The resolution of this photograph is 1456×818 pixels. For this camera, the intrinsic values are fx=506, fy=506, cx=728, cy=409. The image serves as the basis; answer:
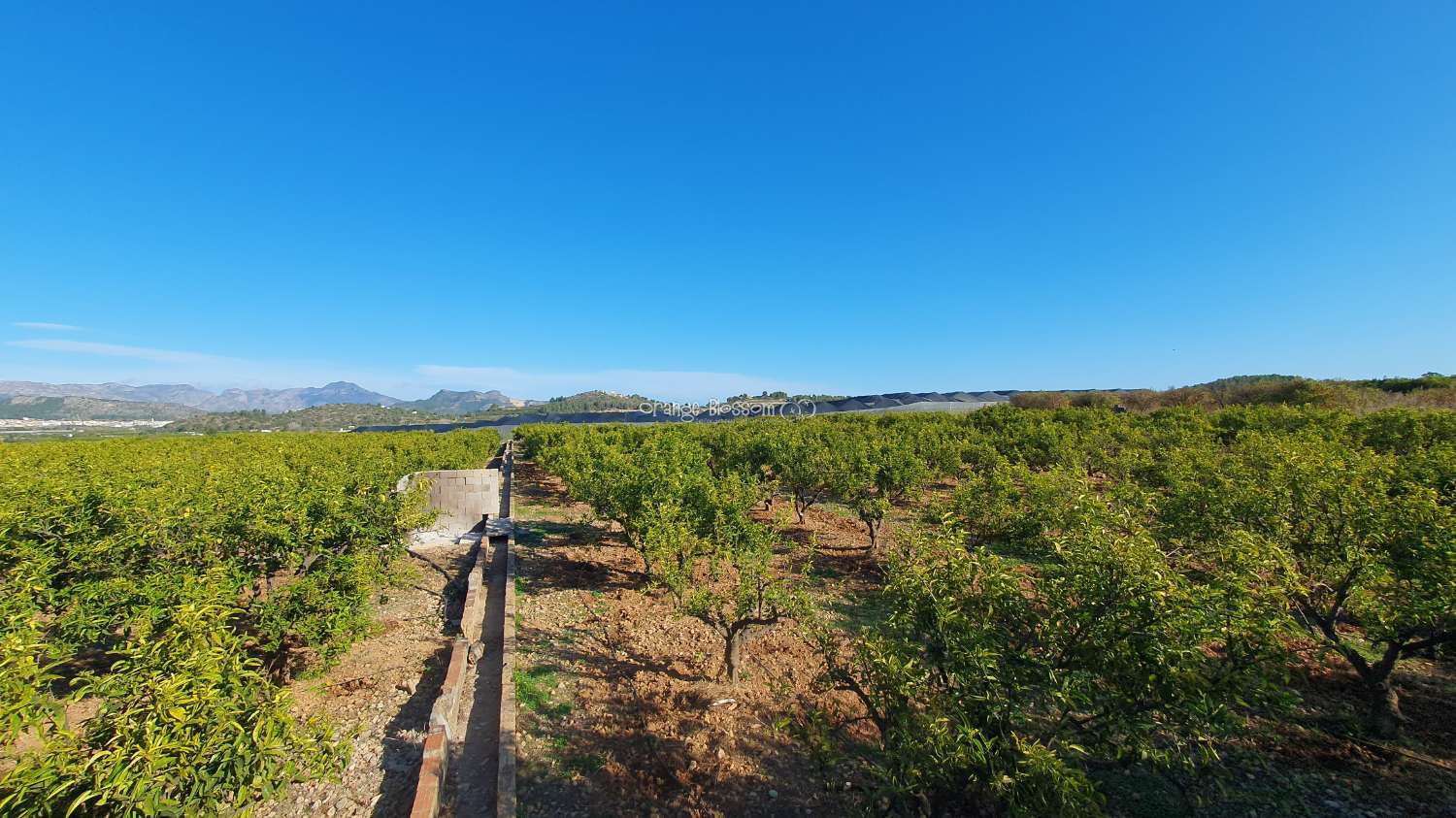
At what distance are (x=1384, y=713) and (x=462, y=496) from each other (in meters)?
21.3

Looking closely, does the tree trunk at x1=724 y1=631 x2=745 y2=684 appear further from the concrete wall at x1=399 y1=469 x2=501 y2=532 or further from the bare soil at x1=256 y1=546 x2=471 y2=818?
the concrete wall at x1=399 y1=469 x2=501 y2=532

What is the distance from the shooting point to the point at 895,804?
4523 millimetres

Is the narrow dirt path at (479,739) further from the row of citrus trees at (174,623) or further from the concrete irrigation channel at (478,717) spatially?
the row of citrus trees at (174,623)

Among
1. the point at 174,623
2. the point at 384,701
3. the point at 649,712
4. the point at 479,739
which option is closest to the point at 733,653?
the point at 649,712

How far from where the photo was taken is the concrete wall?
57.5 ft

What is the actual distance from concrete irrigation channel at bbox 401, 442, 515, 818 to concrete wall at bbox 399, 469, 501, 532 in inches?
173

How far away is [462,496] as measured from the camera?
17.8m

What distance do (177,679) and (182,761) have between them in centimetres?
59

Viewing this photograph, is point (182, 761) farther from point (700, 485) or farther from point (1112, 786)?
point (1112, 786)

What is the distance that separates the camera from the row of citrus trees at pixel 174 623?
3557 mm

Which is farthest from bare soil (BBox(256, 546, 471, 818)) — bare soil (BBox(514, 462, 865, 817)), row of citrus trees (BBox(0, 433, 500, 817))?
bare soil (BBox(514, 462, 865, 817))

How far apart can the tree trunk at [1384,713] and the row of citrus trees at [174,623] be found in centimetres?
1236

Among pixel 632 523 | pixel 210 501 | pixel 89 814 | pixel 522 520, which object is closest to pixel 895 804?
pixel 89 814

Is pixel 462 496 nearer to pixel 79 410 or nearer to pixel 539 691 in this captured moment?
pixel 539 691
